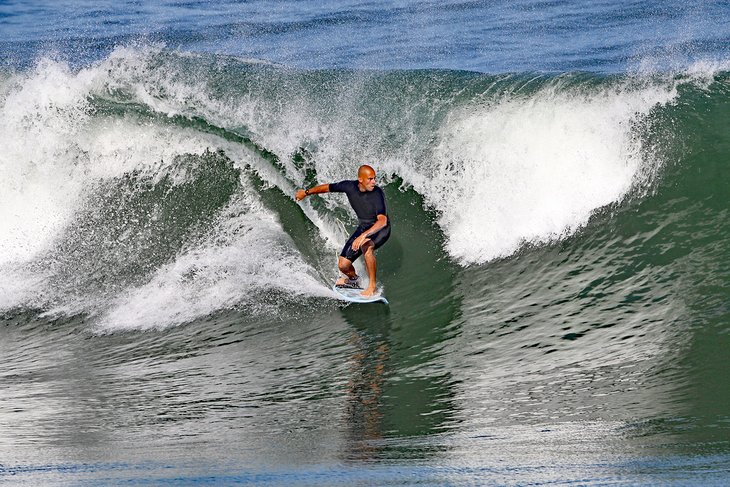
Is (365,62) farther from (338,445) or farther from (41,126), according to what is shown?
(338,445)

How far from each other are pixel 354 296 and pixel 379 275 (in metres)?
0.81

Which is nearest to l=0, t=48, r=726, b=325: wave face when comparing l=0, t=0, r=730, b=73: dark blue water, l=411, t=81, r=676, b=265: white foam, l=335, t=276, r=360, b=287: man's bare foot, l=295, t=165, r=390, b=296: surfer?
l=411, t=81, r=676, b=265: white foam

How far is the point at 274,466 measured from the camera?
204 inches

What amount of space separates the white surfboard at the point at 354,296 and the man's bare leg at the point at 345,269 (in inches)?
3.3

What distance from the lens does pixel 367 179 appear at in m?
9.38

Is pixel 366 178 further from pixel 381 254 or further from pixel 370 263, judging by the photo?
pixel 381 254

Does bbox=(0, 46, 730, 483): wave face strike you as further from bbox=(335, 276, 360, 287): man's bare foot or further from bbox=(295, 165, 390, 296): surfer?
bbox=(295, 165, 390, 296): surfer

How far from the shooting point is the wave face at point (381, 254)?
262 inches

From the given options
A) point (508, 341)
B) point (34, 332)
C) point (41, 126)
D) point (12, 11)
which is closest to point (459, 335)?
point (508, 341)

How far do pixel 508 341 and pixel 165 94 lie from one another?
6.51m

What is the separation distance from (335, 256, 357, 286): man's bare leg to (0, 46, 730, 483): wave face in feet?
Answer: 0.65

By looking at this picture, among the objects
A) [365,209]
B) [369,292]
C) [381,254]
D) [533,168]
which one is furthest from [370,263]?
[533,168]

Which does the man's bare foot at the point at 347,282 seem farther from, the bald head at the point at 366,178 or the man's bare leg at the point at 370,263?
the bald head at the point at 366,178

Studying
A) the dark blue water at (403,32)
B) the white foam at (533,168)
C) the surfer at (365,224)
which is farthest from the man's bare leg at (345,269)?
the dark blue water at (403,32)
